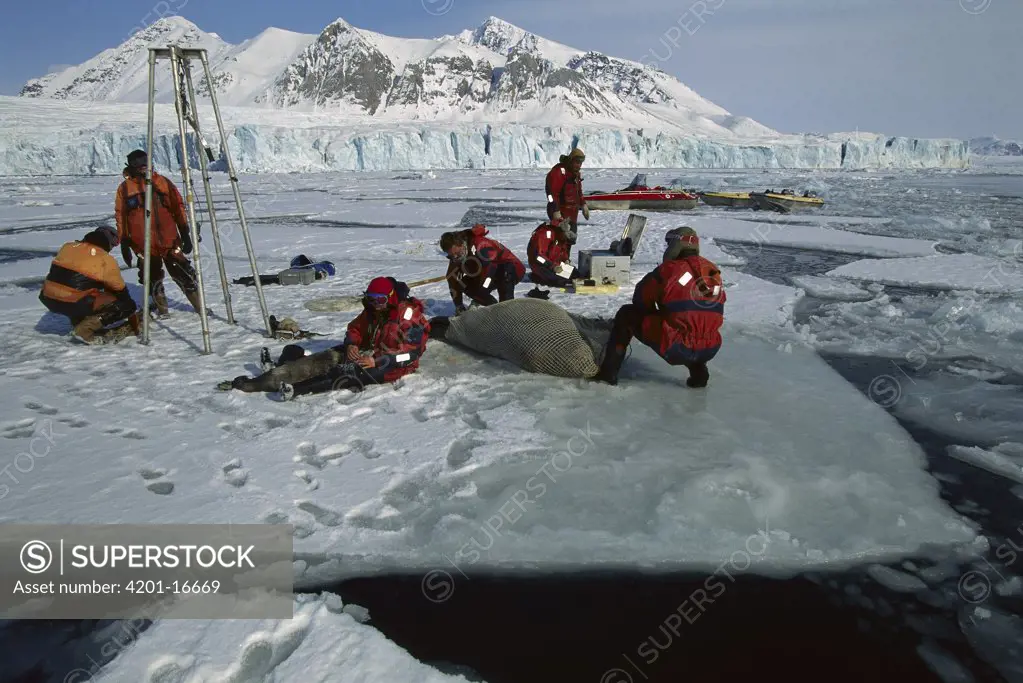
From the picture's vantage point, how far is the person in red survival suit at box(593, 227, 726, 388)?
363 centimetres

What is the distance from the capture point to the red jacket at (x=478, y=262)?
17.2ft

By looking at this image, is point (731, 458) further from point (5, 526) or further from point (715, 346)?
point (5, 526)

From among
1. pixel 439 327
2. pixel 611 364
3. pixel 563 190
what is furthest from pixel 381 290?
pixel 563 190

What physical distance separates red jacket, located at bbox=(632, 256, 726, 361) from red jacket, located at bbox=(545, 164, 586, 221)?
12.9 feet

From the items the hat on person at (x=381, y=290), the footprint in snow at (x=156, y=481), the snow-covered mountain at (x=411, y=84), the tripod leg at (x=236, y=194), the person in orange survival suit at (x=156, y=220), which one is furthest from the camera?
the snow-covered mountain at (x=411, y=84)

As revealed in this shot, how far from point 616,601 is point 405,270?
6.64m

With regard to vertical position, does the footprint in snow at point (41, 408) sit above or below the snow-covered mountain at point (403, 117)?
below

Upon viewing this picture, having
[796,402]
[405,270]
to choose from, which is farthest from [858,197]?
[796,402]

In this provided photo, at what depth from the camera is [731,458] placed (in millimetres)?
2994

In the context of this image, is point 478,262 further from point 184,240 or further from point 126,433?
point 126,433

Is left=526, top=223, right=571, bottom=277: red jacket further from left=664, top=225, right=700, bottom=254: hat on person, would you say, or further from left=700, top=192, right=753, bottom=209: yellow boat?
left=700, top=192, right=753, bottom=209: yellow boat

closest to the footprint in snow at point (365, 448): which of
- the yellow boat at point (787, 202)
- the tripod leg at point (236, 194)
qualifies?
the tripod leg at point (236, 194)

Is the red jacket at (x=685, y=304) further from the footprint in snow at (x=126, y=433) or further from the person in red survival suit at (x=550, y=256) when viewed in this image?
the person in red survival suit at (x=550, y=256)

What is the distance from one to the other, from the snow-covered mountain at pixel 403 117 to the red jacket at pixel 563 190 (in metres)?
4.18
